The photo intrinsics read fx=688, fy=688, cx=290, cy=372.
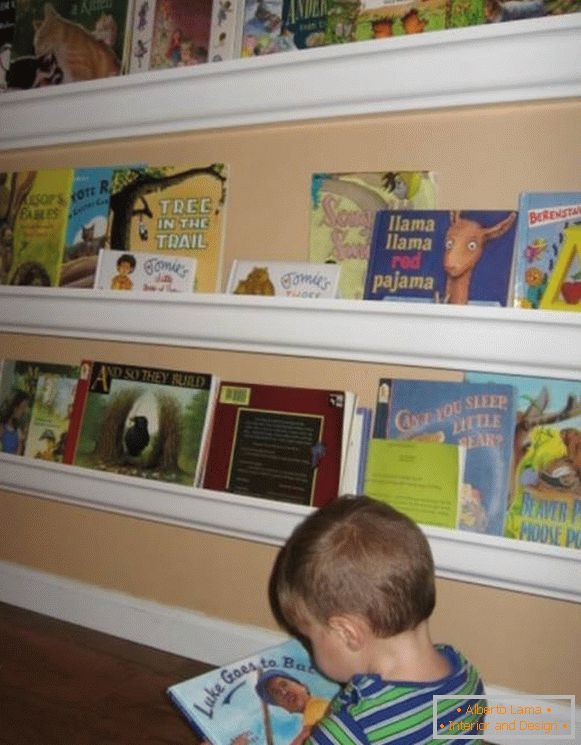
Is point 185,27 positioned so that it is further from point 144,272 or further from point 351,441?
point 351,441

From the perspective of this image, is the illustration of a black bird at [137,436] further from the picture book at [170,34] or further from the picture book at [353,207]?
the picture book at [170,34]

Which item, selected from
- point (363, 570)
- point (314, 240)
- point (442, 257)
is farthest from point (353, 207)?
point (363, 570)

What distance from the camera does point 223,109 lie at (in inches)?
51.5

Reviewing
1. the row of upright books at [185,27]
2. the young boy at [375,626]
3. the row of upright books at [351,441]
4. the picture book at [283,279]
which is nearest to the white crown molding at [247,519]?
the row of upright books at [351,441]

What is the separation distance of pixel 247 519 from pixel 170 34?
3.25 ft

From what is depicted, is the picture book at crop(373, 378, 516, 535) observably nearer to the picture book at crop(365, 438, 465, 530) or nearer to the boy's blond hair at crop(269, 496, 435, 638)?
the picture book at crop(365, 438, 465, 530)

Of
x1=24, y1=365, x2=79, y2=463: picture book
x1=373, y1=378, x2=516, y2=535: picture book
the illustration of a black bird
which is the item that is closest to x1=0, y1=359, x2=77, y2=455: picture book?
x1=24, y1=365, x2=79, y2=463: picture book

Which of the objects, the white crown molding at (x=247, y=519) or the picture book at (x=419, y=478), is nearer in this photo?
the white crown molding at (x=247, y=519)

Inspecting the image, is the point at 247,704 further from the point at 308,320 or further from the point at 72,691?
the point at 308,320

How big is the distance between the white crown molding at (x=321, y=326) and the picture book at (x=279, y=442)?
9 cm

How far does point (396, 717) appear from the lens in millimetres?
819

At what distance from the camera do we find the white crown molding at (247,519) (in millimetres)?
1005

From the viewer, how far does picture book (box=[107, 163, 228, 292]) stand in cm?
135

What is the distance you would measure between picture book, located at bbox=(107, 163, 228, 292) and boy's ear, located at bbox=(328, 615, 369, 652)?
0.70m
